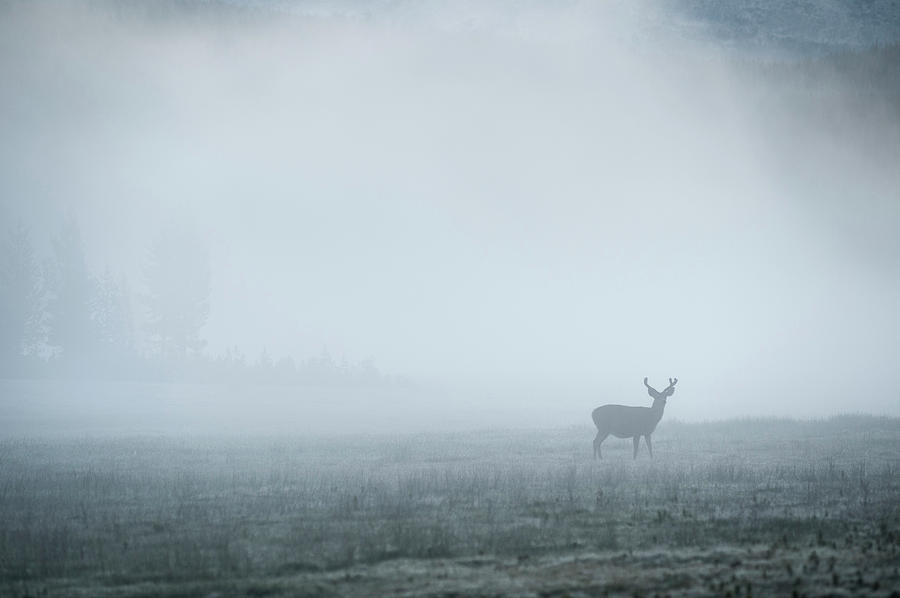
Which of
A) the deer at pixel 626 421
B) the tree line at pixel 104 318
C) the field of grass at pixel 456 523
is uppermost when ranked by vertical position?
the tree line at pixel 104 318

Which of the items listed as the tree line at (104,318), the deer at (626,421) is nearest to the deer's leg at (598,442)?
the deer at (626,421)

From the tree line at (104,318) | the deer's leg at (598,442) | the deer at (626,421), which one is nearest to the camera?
the deer at (626,421)

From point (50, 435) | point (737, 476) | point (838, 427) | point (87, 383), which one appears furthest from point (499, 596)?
point (87, 383)

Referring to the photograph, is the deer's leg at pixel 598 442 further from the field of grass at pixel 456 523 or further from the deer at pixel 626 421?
the field of grass at pixel 456 523

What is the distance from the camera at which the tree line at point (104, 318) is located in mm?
81250

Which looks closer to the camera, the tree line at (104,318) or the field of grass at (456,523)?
the field of grass at (456,523)

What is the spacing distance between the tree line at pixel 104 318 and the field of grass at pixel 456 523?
5395 centimetres

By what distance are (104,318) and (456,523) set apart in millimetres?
76229

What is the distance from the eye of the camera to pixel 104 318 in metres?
86.6

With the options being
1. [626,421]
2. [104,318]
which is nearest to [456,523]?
[626,421]

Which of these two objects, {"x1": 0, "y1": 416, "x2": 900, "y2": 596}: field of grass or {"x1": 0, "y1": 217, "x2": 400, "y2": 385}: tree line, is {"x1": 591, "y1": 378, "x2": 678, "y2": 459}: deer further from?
{"x1": 0, "y1": 217, "x2": 400, "y2": 385}: tree line

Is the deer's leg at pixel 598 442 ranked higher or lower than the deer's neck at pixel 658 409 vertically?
lower

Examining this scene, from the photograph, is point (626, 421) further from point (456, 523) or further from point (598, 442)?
point (456, 523)

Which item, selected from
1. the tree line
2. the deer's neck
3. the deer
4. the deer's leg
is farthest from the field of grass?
the tree line
